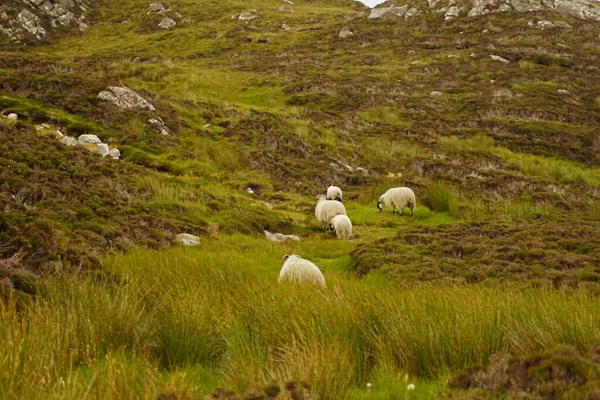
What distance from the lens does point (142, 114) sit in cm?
2425

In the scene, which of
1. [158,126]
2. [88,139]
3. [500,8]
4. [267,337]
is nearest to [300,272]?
[267,337]

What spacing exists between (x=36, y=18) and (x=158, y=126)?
60063 millimetres

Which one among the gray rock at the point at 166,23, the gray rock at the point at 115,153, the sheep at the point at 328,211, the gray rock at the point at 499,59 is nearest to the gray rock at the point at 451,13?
the gray rock at the point at 499,59

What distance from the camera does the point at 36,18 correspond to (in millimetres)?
73125

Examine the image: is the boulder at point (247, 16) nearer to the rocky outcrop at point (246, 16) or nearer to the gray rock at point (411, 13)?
the rocky outcrop at point (246, 16)

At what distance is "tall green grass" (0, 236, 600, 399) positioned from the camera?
371 cm

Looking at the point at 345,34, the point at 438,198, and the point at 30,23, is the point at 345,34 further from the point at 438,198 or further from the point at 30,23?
the point at 438,198

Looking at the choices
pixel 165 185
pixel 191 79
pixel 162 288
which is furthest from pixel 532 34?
pixel 162 288

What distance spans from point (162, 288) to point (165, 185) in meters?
11.2

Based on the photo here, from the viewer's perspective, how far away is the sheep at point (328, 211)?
17.0m

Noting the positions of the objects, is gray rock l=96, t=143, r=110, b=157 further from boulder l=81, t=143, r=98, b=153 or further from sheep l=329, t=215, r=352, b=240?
sheep l=329, t=215, r=352, b=240

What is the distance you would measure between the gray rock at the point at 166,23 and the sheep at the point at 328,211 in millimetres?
68450

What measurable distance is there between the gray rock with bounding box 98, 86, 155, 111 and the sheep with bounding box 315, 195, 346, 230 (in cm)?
1176

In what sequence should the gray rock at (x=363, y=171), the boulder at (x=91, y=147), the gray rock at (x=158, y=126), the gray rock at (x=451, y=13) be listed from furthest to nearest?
the gray rock at (x=451, y=13) < the gray rock at (x=363, y=171) < the gray rock at (x=158, y=126) < the boulder at (x=91, y=147)
